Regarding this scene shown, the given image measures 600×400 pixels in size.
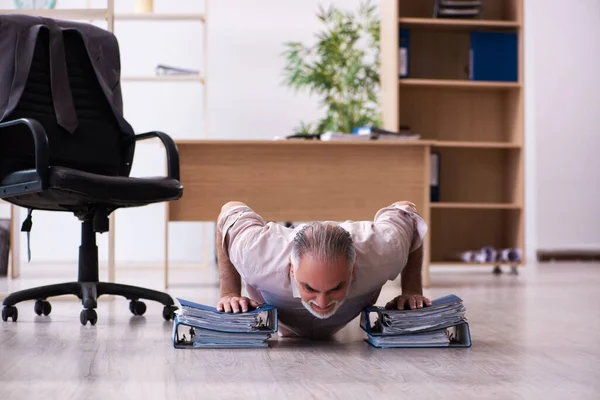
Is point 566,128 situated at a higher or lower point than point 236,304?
higher

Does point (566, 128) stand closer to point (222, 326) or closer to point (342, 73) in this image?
point (342, 73)

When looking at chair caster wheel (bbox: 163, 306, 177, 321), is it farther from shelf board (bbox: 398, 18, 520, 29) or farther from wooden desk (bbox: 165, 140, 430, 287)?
shelf board (bbox: 398, 18, 520, 29)

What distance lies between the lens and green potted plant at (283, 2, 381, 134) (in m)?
6.72

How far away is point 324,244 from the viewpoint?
2.02 m

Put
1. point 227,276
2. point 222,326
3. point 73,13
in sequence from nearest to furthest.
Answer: point 222,326, point 227,276, point 73,13

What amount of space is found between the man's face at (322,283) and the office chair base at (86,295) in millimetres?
1054

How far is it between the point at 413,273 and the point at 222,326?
58 cm

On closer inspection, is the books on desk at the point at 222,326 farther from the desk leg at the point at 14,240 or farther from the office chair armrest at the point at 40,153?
the desk leg at the point at 14,240

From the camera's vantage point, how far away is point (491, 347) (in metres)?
2.33

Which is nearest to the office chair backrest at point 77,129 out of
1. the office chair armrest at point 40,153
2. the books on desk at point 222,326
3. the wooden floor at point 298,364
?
the office chair armrest at point 40,153

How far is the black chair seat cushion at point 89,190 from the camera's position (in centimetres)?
276

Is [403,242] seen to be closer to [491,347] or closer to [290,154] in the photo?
[491,347]

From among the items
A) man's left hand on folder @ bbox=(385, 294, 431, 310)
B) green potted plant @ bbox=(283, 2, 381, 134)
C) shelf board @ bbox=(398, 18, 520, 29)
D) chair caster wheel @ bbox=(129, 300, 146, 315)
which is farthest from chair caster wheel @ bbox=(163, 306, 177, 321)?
green potted plant @ bbox=(283, 2, 381, 134)

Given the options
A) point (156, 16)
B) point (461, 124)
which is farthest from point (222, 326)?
point (156, 16)
